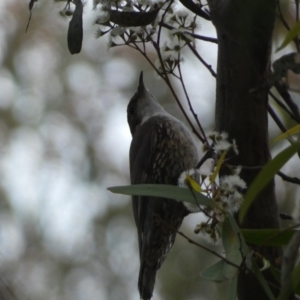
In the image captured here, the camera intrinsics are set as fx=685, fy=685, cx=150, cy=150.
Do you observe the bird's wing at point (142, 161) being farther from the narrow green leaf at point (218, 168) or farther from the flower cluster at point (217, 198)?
the narrow green leaf at point (218, 168)

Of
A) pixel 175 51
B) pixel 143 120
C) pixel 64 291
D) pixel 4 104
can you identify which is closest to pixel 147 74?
pixel 4 104

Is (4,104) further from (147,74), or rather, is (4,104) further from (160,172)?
(160,172)

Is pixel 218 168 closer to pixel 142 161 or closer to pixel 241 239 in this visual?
pixel 241 239

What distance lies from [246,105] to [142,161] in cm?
127

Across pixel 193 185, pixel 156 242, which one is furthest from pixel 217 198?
pixel 156 242

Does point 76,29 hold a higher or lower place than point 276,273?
higher

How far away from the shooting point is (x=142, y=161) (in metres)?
2.90

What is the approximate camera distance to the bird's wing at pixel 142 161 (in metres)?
2.84

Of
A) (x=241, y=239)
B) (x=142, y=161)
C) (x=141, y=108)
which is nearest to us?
(x=241, y=239)

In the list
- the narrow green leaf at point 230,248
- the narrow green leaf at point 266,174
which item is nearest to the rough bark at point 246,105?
the narrow green leaf at point 230,248

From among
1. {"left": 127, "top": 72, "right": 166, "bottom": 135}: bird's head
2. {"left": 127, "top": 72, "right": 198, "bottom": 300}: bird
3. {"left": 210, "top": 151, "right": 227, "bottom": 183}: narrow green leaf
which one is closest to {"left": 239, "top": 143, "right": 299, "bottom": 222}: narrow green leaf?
{"left": 210, "top": 151, "right": 227, "bottom": 183}: narrow green leaf

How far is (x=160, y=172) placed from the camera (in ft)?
9.40

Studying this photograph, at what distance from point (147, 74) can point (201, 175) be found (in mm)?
5440

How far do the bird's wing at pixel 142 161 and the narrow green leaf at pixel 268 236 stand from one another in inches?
56.2
